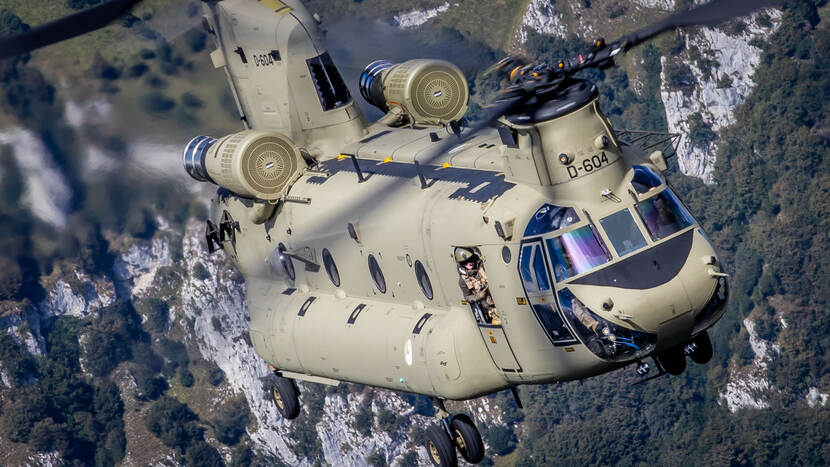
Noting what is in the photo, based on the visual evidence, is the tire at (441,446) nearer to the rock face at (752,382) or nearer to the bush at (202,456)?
the rock face at (752,382)

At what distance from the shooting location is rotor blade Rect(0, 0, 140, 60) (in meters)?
27.4

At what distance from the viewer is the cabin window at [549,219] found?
1132 inches

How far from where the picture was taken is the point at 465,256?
99.5 ft

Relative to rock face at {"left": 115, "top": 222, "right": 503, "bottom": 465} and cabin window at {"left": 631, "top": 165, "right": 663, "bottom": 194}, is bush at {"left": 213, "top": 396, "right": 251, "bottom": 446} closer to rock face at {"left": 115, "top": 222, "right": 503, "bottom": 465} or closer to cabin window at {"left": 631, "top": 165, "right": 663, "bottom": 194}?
rock face at {"left": 115, "top": 222, "right": 503, "bottom": 465}

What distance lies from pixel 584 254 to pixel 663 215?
6.54ft

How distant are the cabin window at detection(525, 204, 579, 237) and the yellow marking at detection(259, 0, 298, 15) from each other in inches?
488

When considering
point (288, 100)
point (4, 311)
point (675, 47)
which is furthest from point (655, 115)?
point (288, 100)

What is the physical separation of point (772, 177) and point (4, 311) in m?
80.7

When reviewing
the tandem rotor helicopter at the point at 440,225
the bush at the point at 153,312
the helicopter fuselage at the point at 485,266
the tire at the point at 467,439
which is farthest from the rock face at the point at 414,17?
the bush at the point at 153,312

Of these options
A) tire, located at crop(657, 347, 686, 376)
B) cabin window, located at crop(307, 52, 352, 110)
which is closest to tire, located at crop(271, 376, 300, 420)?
cabin window, located at crop(307, 52, 352, 110)

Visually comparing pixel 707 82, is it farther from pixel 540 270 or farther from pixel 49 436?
pixel 540 270

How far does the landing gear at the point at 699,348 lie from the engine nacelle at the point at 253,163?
11992mm

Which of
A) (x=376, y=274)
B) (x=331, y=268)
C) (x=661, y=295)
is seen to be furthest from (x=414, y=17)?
(x=661, y=295)

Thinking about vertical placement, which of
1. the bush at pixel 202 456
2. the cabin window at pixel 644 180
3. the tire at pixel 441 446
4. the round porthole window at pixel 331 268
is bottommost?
the bush at pixel 202 456
